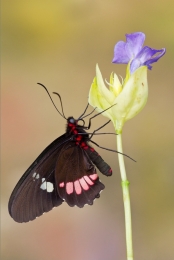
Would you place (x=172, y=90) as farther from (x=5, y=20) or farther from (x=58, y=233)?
(x=5, y=20)

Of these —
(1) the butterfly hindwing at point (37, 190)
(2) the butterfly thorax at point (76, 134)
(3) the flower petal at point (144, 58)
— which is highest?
(3) the flower petal at point (144, 58)

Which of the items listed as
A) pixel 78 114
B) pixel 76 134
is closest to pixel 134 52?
pixel 76 134

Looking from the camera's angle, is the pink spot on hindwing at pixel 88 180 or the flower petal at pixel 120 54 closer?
the flower petal at pixel 120 54

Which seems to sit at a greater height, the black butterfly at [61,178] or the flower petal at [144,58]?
Result: the flower petal at [144,58]

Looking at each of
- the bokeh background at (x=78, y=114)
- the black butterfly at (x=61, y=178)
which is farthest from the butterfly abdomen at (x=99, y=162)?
the bokeh background at (x=78, y=114)

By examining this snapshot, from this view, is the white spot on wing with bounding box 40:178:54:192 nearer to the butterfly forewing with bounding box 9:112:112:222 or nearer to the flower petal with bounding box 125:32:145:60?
the butterfly forewing with bounding box 9:112:112:222

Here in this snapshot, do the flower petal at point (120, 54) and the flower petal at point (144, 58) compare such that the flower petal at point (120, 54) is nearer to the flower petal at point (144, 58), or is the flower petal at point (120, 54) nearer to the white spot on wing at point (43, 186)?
the flower petal at point (144, 58)

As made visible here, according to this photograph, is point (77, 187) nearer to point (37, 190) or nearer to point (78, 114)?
point (37, 190)
